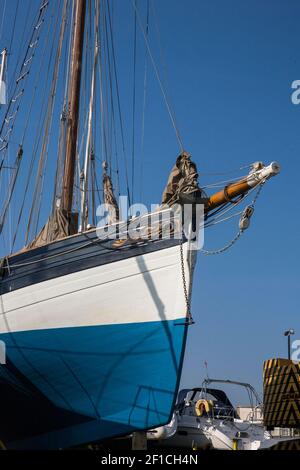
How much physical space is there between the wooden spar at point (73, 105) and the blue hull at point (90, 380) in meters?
4.76

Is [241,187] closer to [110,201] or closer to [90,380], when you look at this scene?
[110,201]

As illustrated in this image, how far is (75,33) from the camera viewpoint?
20.9 metres

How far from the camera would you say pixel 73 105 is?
63.2 ft

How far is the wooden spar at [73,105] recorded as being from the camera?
1833 cm

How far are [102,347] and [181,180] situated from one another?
447cm

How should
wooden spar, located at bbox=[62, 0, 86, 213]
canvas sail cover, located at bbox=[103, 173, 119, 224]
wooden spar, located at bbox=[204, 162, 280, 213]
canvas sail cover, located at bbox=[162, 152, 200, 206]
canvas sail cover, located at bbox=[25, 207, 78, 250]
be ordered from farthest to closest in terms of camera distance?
1. wooden spar, located at bbox=[62, 0, 86, 213]
2. canvas sail cover, located at bbox=[103, 173, 119, 224]
3. canvas sail cover, located at bbox=[25, 207, 78, 250]
4. canvas sail cover, located at bbox=[162, 152, 200, 206]
5. wooden spar, located at bbox=[204, 162, 280, 213]

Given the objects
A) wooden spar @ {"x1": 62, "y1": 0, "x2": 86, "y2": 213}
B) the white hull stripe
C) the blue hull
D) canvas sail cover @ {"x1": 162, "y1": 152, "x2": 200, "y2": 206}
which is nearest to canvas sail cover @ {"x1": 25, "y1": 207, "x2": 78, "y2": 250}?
wooden spar @ {"x1": 62, "y1": 0, "x2": 86, "y2": 213}

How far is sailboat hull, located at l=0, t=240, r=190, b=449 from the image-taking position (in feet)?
44.1

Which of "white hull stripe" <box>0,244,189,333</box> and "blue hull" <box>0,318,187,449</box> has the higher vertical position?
"white hull stripe" <box>0,244,189,333</box>

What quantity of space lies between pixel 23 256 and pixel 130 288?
11.6 ft

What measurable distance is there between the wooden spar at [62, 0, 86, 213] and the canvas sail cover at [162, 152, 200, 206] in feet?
14.3

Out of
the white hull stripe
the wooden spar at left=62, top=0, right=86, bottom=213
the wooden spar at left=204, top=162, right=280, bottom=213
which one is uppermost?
the wooden spar at left=62, top=0, right=86, bottom=213

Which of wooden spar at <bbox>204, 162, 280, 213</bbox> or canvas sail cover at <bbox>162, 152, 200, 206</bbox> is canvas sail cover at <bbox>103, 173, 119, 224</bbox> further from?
wooden spar at <bbox>204, 162, 280, 213</bbox>

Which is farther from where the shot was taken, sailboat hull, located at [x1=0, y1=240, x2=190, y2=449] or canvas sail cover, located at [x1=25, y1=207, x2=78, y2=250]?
canvas sail cover, located at [x1=25, y1=207, x2=78, y2=250]
